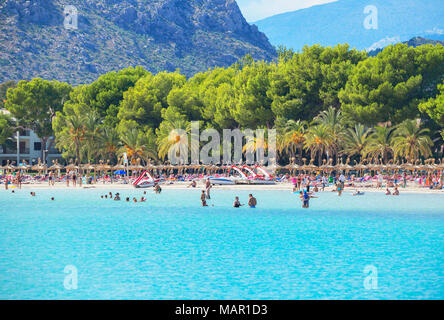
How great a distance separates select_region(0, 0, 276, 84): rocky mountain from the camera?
140m

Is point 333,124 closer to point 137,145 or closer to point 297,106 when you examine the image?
point 297,106

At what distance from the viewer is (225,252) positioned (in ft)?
62.1

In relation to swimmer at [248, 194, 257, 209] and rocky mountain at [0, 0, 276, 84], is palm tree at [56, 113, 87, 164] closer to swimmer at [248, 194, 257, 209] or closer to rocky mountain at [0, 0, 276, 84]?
swimmer at [248, 194, 257, 209]

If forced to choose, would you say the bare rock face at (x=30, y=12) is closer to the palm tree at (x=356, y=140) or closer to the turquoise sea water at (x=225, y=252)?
the palm tree at (x=356, y=140)

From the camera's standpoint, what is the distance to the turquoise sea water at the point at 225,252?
14.0 m

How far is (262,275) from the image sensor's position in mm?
15477

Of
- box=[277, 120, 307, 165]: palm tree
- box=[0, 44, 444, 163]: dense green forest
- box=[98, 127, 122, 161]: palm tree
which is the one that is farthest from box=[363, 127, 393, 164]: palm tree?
box=[98, 127, 122, 161]: palm tree

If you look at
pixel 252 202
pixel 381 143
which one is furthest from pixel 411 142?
pixel 252 202

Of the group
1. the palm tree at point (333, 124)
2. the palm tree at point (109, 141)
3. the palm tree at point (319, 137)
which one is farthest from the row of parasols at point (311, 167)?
the palm tree at point (109, 141)

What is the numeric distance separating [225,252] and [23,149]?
8216cm

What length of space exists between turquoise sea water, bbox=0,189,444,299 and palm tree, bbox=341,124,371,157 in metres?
23.6

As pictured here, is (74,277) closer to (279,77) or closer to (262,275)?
(262,275)

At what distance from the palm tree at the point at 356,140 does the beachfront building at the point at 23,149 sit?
169ft
